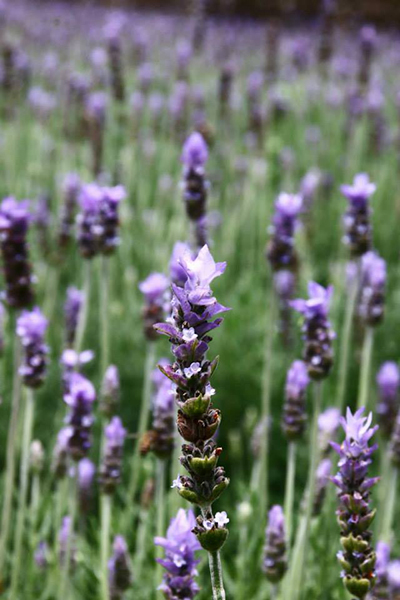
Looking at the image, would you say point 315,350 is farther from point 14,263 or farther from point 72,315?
point 72,315

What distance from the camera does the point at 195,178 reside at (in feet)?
7.13

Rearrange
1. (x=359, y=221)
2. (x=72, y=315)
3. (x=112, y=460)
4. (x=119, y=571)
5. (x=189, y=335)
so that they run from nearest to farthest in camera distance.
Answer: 1. (x=189, y=335)
2. (x=119, y=571)
3. (x=112, y=460)
4. (x=359, y=221)
5. (x=72, y=315)

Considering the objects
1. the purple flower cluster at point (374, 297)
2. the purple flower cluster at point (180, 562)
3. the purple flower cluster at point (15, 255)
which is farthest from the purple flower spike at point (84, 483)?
the purple flower cluster at point (180, 562)

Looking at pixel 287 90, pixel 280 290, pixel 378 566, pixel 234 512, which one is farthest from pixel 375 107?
pixel 378 566

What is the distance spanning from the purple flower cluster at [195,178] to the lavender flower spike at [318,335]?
521 mm

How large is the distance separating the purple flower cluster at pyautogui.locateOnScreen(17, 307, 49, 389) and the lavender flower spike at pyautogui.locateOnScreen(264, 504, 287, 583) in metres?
0.62

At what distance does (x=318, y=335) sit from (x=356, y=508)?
1.98 feet

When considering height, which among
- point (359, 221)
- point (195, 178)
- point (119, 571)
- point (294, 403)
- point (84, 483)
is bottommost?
point (119, 571)

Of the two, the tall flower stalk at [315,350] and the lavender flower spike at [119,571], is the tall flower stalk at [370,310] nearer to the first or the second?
the tall flower stalk at [315,350]

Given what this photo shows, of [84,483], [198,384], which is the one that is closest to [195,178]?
[84,483]

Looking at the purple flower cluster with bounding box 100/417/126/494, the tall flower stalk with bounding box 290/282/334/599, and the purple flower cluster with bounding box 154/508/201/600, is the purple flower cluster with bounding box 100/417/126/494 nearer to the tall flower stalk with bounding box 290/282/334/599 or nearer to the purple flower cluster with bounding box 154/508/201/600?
the tall flower stalk with bounding box 290/282/334/599

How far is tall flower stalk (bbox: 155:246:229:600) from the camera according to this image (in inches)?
38.3

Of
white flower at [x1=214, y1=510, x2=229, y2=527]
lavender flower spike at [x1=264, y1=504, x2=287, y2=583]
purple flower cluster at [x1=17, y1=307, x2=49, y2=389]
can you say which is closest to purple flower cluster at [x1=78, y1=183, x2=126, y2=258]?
purple flower cluster at [x1=17, y1=307, x2=49, y2=389]

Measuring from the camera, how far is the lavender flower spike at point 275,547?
1.69 m
